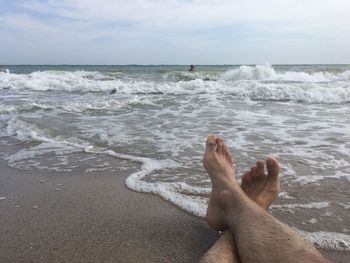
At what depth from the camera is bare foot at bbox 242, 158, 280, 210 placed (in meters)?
2.59

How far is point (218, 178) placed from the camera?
8.75 feet

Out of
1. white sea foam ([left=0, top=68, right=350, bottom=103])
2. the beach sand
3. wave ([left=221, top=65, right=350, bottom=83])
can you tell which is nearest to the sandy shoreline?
the beach sand

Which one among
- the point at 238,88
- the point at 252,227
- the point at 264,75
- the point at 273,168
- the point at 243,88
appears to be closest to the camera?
the point at 252,227

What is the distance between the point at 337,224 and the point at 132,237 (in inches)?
51.6

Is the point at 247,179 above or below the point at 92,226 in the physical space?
above

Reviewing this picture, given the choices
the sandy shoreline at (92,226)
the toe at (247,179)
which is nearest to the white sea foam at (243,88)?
the sandy shoreline at (92,226)

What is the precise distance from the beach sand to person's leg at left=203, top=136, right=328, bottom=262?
0.25m

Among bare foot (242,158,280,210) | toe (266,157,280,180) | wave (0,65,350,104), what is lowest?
wave (0,65,350,104)

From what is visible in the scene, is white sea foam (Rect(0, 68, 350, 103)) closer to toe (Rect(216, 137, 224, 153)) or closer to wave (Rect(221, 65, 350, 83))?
wave (Rect(221, 65, 350, 83))

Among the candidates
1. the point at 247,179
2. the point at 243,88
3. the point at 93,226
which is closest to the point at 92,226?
the point at 93,226

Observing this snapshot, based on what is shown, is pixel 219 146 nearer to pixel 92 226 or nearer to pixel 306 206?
pixel 306 206

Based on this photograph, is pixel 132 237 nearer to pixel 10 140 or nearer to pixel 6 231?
pixel 6 231

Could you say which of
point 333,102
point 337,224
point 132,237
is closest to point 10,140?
point 132,237

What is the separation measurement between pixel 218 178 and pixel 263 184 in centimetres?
31
